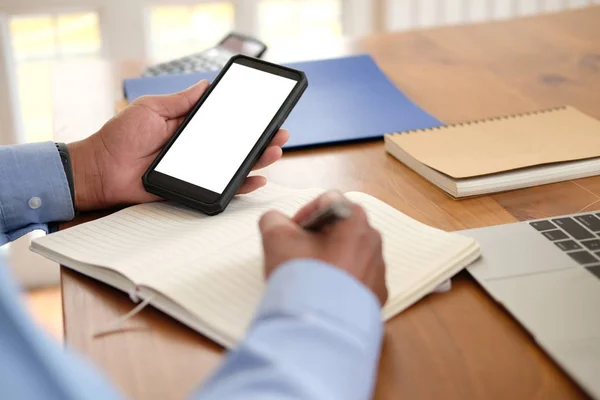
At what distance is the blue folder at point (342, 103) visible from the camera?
1062mm

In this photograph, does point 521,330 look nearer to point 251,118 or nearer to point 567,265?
point 567,265

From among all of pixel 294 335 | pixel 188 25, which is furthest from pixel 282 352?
pixel 188 25

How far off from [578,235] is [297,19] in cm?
194

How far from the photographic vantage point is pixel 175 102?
89cm

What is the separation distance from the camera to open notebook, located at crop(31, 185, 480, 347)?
2.16 feet

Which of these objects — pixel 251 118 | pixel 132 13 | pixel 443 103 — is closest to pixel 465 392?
pixel 251 118

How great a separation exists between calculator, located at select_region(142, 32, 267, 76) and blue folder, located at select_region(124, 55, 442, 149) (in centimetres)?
6

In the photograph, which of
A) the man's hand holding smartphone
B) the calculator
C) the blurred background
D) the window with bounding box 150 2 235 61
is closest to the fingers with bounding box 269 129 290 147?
the man's hand holding smartphone

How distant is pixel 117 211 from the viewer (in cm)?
86

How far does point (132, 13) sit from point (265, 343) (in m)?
1.98

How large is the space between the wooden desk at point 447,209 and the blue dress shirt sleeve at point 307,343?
60 millimetres

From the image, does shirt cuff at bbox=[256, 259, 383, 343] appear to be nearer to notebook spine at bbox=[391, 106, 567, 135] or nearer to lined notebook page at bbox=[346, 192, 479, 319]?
lined notebook page at bbox=[346, 192, 479, 319]

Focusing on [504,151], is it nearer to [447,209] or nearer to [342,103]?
[447,209]

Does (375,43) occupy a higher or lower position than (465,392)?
higher
